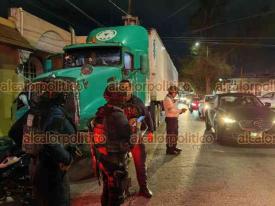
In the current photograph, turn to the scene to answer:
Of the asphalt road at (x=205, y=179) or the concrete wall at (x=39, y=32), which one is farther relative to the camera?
the concrete wall at (x=39, y=32)

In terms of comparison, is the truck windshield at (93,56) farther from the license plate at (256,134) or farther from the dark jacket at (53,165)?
the dark jacket at (53,165)

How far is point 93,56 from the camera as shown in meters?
10.7

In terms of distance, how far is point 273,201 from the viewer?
6102 millimetres

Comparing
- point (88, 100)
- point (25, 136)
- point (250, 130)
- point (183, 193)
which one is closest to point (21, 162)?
point (25, 136)

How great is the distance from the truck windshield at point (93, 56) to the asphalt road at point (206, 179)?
274 cm

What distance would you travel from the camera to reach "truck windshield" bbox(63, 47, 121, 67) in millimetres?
10598

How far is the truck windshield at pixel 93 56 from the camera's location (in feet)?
34.8

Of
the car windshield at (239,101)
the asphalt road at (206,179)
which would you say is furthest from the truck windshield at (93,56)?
the car windshield at (239,101)

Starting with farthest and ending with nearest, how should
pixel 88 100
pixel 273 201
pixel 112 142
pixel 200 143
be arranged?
pixel 200 143 → pixel 88 100 → pixel 273 201 → pixel 112 142

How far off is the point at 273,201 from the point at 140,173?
212 centimetres

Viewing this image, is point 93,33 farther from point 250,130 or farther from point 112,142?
point 112,142

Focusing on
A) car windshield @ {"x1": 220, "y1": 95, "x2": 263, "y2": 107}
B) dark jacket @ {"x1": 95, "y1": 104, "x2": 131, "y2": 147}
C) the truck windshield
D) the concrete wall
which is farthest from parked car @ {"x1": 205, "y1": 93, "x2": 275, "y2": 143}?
the concrete wall

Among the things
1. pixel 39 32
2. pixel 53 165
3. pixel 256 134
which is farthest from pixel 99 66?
pixel 39 32

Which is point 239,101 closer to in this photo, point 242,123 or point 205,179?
point 242,123
